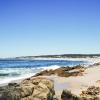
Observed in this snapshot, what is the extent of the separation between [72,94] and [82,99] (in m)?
0.60

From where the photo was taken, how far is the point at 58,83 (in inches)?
650

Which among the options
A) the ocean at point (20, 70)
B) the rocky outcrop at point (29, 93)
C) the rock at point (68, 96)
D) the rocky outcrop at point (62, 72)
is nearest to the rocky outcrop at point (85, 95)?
the rock at point (68, 96)

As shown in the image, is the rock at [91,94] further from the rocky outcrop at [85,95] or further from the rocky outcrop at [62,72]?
the rocky outcrop at [62,72]

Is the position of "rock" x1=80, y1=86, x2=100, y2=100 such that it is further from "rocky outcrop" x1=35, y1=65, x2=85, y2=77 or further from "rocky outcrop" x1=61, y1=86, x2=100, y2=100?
"rocky outcrop" x1=35, y1=65, x2=85, y2=77

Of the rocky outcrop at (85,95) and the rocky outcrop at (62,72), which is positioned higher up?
the rocky outcrop at (62,72)

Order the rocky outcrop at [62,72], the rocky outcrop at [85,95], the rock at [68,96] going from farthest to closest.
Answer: the rocky outcrop at [62,72] < the rock at [68,96] < the rocky outcrop at [85,95]

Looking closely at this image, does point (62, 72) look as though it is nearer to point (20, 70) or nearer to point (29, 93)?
point (29, 93)

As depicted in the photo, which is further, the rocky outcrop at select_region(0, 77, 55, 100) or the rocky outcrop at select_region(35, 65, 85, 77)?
the rocky outcrop at select_region(35, 65, 85, 77)

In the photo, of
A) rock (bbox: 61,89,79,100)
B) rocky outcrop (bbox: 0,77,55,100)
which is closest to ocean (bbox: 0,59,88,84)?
rocky outcrop (bbox: 0,77,55,100)

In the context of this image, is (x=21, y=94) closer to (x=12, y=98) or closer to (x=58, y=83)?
(x=12, y=98)

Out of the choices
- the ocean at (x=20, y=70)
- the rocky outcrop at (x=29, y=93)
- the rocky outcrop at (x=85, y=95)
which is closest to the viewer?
the rocky outcrop at (x=29, y=93)

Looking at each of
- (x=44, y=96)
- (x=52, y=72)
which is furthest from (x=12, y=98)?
(x=52, y=72)

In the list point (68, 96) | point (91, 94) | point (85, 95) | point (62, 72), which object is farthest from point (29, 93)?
point (62, 72)

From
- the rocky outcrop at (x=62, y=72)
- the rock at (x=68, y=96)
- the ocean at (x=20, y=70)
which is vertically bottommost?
the ocean at (x=20, y=70)
